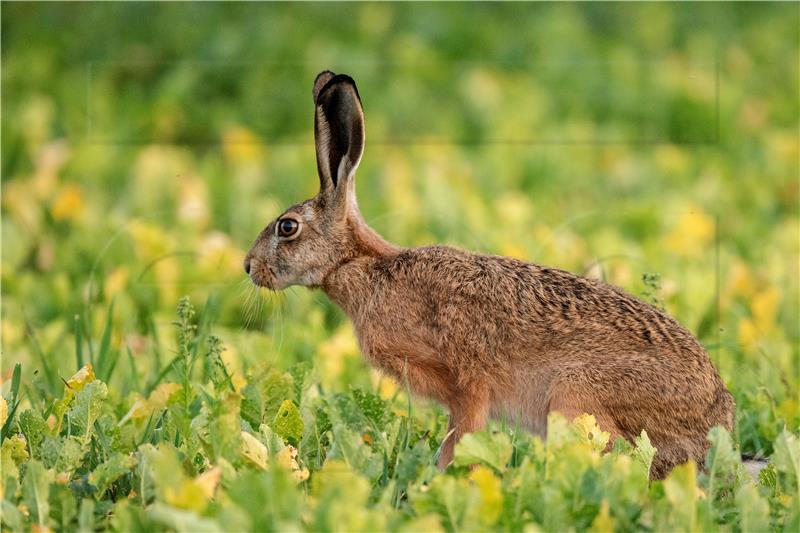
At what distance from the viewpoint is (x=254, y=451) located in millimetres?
4473

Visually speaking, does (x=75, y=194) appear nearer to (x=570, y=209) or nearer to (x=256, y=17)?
(x=570, y=209)

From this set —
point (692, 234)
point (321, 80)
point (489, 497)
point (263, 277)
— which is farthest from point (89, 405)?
point (692, 234)

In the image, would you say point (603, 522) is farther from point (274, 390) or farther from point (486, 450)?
point (274, 390)

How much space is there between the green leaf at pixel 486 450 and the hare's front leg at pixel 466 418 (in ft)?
2.42

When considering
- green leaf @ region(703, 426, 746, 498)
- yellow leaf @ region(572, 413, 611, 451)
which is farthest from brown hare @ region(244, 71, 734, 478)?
green leaf @ region(703, 426, 746, 498)

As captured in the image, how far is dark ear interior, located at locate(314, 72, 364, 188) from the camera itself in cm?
532

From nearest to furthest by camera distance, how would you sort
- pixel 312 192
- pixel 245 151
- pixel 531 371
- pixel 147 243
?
pixel 531 371, pixel 147 243, pixel 312 192, pixel 245 151

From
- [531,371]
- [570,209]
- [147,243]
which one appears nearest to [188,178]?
[147,243]

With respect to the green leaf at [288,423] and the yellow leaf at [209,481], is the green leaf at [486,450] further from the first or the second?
the green leaf at [288,423]

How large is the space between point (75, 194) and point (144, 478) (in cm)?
525

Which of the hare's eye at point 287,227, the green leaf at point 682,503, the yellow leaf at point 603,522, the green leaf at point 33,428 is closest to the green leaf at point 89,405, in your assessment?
the green leaf at point 33,428

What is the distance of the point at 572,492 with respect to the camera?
407 centimetres

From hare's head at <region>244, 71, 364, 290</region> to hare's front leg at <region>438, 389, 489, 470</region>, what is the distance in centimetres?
93

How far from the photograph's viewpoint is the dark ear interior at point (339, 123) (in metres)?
5.32
